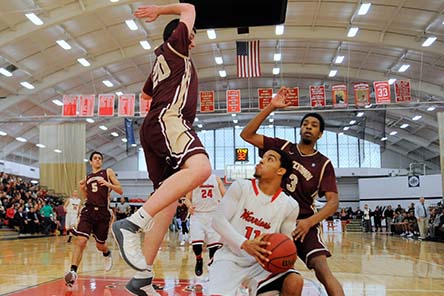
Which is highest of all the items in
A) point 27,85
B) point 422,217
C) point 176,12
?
point 27,85

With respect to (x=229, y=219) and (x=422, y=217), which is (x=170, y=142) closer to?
(x=229, y=219)

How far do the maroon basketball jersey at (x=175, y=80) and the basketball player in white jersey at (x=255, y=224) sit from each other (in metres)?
0.63

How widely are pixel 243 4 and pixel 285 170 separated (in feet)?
9.38

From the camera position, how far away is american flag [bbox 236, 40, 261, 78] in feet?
59.8

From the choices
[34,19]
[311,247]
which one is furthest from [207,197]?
[34,19]

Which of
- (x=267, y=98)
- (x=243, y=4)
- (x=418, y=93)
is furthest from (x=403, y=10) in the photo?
(x=243, y=4)

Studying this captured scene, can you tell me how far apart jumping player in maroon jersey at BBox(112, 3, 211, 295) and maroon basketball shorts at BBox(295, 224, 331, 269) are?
3.70ft

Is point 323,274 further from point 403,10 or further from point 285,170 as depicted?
point 403,10

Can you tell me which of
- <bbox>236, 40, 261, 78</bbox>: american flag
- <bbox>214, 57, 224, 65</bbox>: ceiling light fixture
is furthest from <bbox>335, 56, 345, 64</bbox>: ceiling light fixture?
<bbox>236, 40, 261, 78</bbox>: american flag

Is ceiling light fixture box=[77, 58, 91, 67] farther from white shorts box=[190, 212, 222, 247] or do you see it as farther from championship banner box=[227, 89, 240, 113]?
white shorts box=[190, 212, 222, 247]

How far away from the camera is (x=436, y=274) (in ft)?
24.4

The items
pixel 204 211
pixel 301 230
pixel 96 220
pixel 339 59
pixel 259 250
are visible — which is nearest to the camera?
pixel 259 250

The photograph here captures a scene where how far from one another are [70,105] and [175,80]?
64.6 feet

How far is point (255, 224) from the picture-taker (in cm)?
327
